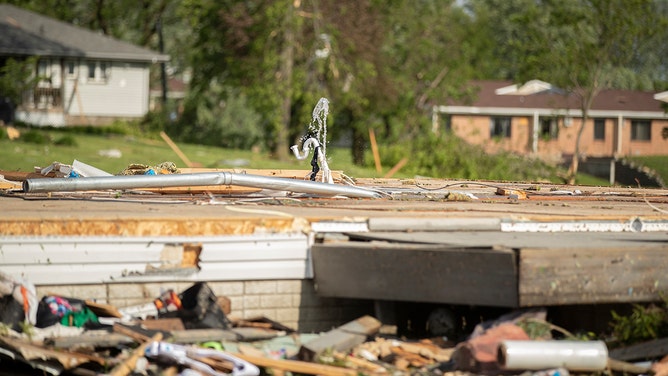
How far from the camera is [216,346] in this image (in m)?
5.88

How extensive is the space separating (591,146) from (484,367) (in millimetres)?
43409

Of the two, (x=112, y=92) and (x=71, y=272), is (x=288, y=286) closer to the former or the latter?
(x=71, y=272)

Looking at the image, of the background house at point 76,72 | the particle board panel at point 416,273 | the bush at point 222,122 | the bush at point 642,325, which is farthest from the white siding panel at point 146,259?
the background house at point 76,72

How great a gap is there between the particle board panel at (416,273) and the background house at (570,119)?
3921cm

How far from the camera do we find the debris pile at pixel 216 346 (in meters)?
5.60

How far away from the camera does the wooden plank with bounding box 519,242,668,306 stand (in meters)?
5.95

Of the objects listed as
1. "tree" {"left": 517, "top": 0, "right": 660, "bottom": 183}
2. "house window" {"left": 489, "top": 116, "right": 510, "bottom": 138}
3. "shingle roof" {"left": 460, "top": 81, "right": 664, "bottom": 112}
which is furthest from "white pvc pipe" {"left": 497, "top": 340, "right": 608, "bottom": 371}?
"house window" {"left": 489, "top": 116, "right": 510, "bottom": 138}

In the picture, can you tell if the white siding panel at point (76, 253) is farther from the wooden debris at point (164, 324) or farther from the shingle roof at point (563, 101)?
the shingle roof at point (563, 101)

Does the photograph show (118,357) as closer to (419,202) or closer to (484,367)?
(484,367)

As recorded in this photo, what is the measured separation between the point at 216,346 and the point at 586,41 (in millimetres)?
26616

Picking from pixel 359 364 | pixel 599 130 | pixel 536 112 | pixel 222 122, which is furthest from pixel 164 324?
pixel 599 130

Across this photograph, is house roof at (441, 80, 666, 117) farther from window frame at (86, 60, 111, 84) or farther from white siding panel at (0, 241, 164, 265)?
white siding panel at (0, 241, 164, 265)

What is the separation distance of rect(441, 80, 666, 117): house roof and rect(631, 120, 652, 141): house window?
93 centimetres

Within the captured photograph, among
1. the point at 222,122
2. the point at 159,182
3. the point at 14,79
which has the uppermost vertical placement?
the point at 14,79
